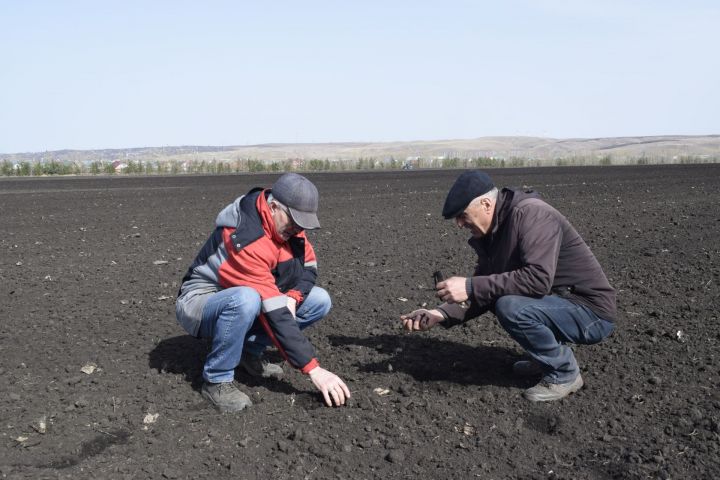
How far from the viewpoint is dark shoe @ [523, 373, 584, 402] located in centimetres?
447

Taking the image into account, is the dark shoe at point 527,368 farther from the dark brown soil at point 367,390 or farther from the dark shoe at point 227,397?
the dark shoe at point 227,397

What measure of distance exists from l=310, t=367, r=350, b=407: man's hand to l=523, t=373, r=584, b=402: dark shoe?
3.72 ft

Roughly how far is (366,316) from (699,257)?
4402 mm

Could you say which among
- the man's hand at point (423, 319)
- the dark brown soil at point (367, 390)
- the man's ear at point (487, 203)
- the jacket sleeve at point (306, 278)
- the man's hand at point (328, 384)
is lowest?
the dark brown soil at point (367, 390)

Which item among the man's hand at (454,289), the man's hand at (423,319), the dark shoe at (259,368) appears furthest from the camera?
the dark shoe at (259,368)

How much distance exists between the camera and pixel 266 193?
167 inches

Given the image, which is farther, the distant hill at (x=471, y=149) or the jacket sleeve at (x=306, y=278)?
the distant hill at (x=471, y=149)

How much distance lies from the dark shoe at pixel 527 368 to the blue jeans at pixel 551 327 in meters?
0.36

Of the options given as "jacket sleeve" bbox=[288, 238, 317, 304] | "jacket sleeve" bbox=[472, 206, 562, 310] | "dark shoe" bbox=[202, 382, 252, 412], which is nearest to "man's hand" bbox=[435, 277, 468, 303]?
"jacket sleeve" bbox=[472, 206, 562, 310]

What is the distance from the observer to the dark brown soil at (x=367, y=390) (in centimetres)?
387

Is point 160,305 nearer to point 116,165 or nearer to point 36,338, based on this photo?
point 36,338

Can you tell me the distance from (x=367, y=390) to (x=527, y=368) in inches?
42.6

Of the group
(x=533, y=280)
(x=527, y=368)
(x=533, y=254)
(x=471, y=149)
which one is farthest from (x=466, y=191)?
(x=471, y=149)

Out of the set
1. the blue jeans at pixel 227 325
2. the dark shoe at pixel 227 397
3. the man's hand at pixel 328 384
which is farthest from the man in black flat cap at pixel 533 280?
the dark shoe at pixel 227 397
